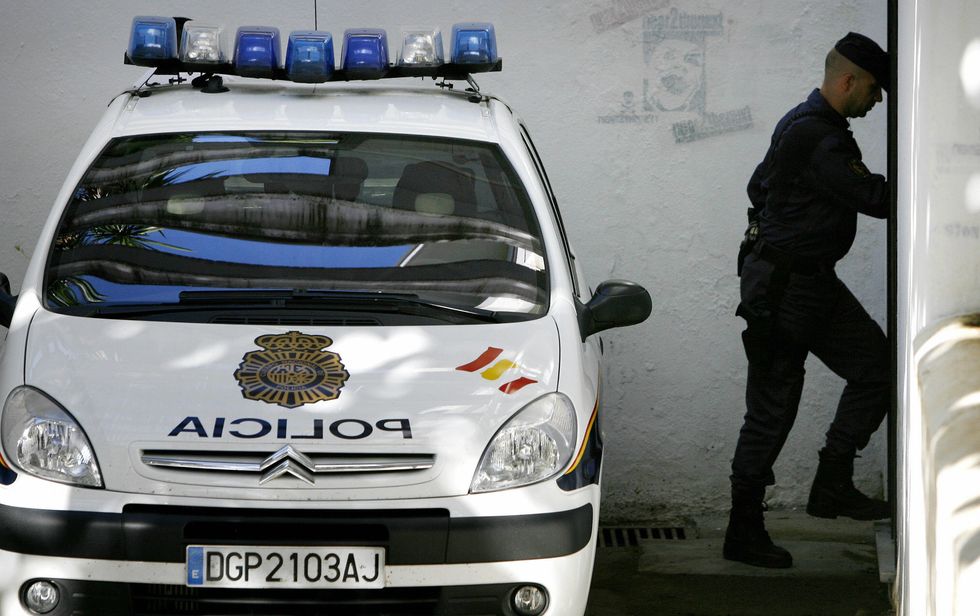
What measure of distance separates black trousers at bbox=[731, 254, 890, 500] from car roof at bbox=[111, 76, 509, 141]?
1.29 metres

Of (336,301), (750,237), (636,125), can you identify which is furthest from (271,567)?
(636,125)

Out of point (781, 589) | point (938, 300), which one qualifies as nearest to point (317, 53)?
point (938, 300)

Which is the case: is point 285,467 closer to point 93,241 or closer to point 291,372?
point 291,372

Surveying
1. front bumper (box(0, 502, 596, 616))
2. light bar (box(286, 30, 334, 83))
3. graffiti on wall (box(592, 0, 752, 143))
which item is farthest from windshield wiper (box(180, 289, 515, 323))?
graffiti on wall (box(592, 0, 752, 143))

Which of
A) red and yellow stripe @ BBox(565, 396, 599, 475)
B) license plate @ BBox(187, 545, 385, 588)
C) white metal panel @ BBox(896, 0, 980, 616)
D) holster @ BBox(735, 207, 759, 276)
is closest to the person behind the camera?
white metal panel @ BBox(896, 0, 980, 616)

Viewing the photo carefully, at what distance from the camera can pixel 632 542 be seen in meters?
5.73

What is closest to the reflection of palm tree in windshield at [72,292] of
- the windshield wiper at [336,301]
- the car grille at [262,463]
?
the windshield wiper at [336,301]

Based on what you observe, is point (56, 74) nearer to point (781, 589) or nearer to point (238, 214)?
point (238, 214)

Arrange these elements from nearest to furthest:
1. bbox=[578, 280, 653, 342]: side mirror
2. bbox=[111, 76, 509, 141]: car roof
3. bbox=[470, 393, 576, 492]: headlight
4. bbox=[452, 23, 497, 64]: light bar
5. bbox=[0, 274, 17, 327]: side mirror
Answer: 1. bbox=[470, 393, 576, 492]: headlight
2. bbox=[0, 274, 17, 327]: side mirror
3. bbox=[578, 280, 653, 342]: side mirror
4. bbox=[111, 76, 509, 141]: car roof
5. bbox=[452, 23, 497, 64]: light bar

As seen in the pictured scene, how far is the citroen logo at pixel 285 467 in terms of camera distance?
133 inches

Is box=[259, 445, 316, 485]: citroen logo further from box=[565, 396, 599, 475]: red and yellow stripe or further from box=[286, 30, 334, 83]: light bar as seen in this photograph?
box=[286, 30, 334, 83]: light bar

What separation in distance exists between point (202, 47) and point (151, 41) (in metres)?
0.17

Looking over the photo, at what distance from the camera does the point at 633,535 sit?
5832 mm

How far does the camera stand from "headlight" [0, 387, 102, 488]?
11.2 ft
